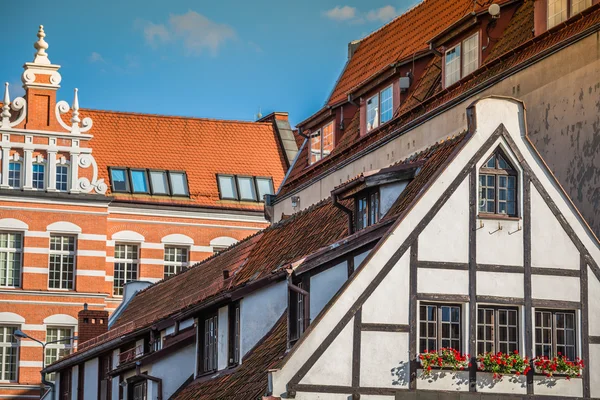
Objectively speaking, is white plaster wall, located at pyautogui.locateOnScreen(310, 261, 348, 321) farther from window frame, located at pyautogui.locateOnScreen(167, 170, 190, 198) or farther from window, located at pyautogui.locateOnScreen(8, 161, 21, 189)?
window frame, located at pyautogui.locateOnScreen(167, 170, 190, 198)

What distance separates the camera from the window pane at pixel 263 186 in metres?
80.8

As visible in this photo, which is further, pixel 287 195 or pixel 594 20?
pixel 287 195

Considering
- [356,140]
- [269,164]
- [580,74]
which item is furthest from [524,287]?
[269,164]

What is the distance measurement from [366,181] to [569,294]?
470 centimetres

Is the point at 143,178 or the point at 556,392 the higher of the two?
the point at 143,178

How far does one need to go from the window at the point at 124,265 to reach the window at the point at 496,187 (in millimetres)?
50469

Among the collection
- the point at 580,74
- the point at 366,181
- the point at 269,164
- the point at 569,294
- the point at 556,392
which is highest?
the point at 269,164

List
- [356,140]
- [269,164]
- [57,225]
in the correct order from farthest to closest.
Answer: [269,164]
[57,225]
[356,140]

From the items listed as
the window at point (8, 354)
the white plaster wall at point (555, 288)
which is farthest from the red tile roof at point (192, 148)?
the white plaster wall at point (555, 288)

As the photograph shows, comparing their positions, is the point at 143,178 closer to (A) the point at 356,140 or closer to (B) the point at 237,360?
(A) the point at 356,140

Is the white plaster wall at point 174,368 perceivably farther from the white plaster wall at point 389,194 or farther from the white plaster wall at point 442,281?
the white plaster wall at point 442,281

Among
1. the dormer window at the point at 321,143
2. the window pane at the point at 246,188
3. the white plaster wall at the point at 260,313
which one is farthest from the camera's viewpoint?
the window pane at the point at 246,188

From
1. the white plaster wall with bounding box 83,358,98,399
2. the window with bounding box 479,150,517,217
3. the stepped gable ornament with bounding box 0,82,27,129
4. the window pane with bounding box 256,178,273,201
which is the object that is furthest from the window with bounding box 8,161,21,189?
the window with bounding box 479,150,517,217

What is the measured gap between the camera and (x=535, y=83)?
34344 millimetres
